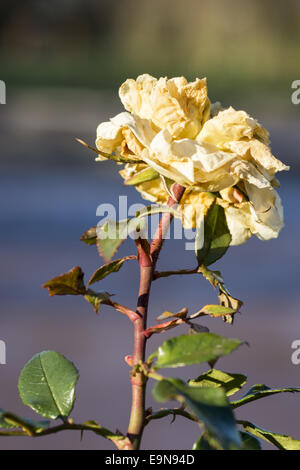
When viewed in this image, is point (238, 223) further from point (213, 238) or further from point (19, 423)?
point (19, 423)

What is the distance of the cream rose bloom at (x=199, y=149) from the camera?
1.26 ft

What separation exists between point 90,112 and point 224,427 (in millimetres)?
5227

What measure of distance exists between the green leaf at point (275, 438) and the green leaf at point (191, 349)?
0.08 metres

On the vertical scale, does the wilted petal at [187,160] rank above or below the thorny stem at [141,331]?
above

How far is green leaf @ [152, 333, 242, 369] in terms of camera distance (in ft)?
1.08

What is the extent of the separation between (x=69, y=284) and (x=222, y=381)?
4.5 inches

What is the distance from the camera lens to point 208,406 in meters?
0.30

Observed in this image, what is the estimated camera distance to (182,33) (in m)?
7.58

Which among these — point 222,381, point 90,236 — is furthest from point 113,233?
point 222,381

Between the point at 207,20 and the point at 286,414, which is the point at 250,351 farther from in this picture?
the point at 207,20

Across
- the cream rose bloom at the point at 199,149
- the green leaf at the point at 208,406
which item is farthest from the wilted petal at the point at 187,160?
the green leaf at the point at 208,406

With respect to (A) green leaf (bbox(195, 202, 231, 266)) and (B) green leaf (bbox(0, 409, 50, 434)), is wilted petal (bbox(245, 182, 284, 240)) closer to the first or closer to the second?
(A) green leaf (bbox(195, 202, 231, 266))

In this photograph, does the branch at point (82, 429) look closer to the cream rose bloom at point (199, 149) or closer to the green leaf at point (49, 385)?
the green leaf at point (49, 385)
